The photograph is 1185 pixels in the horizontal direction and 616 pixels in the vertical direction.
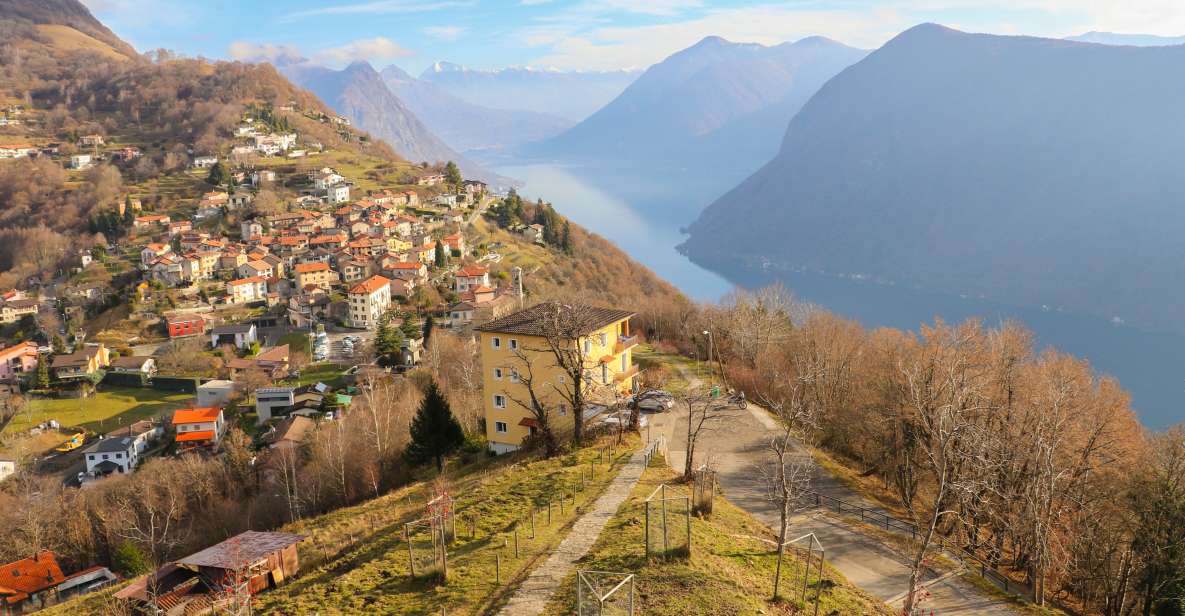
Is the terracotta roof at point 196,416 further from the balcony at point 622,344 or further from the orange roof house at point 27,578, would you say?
the balcony at point 622,344

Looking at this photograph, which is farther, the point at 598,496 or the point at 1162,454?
the point at 1162,454

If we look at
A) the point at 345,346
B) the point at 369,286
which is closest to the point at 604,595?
the point at 345,346

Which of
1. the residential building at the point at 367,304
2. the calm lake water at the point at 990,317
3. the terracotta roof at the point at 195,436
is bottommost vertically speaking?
the calm lake water at the point at 990,317

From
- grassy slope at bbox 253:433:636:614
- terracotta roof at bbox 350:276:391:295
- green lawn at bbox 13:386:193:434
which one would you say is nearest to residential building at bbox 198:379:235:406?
green lawn at bbox 13:386:193:434

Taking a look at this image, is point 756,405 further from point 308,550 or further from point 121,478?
point 121,478

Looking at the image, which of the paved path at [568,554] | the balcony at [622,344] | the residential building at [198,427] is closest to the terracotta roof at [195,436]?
the residential building at [198,427]

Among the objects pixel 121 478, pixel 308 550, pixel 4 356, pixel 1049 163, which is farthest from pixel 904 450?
pixel 1049 163
